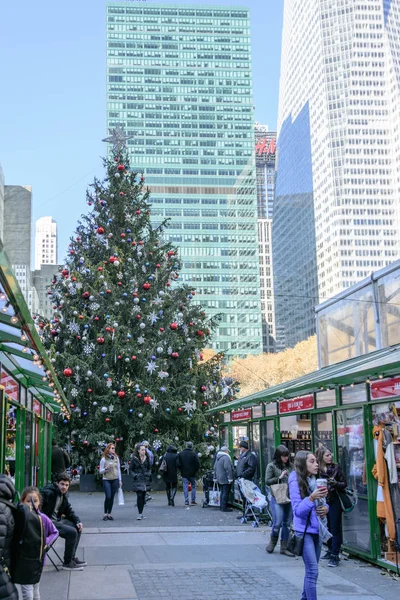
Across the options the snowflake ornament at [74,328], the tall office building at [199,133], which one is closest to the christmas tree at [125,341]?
the snowflake ornament at [74,328]

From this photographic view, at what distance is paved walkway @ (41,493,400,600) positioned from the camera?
7.89 m

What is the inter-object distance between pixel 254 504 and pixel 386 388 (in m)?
5.16

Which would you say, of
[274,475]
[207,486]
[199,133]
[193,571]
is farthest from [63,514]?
[199,133]

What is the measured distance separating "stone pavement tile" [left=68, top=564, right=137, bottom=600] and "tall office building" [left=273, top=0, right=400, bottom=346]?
131 metres

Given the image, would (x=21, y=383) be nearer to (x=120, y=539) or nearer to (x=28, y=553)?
(x=120, y=539)

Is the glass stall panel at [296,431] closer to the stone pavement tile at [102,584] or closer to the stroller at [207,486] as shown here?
the stroller at [207,486]

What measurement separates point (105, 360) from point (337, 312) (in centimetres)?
728

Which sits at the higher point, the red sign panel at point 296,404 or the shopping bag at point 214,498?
the red sign panel at point 296,404

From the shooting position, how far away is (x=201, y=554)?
10.5 metres

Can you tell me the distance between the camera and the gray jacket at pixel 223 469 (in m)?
17.1

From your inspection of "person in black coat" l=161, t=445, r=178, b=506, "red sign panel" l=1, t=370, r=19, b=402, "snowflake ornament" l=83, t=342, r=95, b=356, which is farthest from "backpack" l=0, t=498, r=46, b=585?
"snowflake ornament" l=83, t=342, r=95, b=356

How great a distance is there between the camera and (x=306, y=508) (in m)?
6.59

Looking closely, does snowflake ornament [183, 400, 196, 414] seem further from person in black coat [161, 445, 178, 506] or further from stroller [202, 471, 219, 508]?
stroller [202, 471, 219, 508]

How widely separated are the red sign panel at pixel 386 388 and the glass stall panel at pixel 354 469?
53cm
